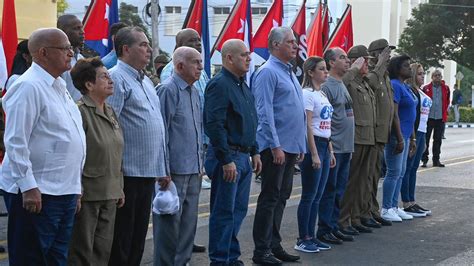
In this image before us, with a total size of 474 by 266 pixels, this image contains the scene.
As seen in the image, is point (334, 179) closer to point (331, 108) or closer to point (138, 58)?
point (331, 108)

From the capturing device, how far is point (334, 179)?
29.1 feet

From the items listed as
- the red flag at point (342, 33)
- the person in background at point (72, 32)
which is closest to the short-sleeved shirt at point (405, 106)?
the person in background at point (72, 32)

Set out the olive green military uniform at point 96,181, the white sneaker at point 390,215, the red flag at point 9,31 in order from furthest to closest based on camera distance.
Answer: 1. the white sneaker at point 390,215
2. the red flag at point 9,31
3. the olive green military uniform at point 96,181

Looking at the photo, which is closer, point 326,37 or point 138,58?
point 138,58

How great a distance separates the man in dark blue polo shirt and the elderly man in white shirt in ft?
5.93

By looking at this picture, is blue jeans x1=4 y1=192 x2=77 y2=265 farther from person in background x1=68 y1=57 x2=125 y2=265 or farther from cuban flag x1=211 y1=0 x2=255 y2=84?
cuban flag x1=211 y1=0 x2=255 y2=84

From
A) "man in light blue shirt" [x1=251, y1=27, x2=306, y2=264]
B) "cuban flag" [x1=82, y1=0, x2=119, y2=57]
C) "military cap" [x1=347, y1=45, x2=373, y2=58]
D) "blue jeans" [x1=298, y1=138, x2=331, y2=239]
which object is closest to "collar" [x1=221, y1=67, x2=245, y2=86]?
"man in light blue shirt" [x1=251, y1=27, x2=306, y2=264]

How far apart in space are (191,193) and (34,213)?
2.02 meters

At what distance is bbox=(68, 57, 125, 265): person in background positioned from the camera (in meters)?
5.61

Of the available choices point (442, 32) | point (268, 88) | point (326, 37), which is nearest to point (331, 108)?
point (268, 88)

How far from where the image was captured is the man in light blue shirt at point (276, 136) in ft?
25.0

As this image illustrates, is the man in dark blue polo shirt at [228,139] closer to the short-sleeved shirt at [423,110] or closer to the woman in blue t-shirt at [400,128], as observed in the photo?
the woman in blue t-shirt at [400,128]

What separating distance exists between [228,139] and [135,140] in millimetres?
1033

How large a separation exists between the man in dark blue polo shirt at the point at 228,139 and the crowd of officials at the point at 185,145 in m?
0.01
